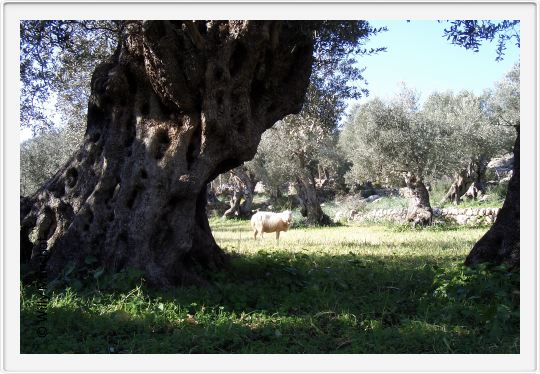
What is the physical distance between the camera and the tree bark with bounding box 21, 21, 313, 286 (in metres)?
7.08

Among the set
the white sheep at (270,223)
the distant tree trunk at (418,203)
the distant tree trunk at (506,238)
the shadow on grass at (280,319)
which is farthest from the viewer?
the distant tree trunk at (418,203)

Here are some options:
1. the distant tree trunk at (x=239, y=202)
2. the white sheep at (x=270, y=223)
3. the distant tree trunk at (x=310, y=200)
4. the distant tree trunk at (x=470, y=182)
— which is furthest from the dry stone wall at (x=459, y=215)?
the distant tree trunk at (x=239, y=202)

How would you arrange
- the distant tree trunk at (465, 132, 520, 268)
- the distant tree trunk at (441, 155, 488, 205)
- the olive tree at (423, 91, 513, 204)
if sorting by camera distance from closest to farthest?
the distant tree trunk at (465, 132, 520, 268)
the olive tree at (423, 91, 513, 204)
the distant tree trunk at (441, 155, 488, 205)

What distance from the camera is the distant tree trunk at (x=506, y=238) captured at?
755 centimetres

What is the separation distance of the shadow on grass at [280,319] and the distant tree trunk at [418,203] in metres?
15.4

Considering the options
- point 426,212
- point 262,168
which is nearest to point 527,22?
point 426,212

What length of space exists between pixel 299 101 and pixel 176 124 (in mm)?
2812

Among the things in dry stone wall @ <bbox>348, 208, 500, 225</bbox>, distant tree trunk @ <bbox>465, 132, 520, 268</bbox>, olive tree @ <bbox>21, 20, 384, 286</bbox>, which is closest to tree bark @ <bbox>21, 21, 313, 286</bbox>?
olive tree @ <bbox>21, 20, 384, 286</bbox>

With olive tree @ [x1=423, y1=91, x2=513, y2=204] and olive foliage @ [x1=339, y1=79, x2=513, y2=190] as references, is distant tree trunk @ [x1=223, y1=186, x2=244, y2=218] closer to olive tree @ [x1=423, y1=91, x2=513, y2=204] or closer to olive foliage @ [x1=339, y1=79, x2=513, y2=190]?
olive foliage @ [x1=339, y1=79, x2=513, y2=190]

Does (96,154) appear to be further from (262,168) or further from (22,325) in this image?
(262,168)

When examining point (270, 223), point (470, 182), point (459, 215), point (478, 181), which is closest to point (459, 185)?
point (470, 182)

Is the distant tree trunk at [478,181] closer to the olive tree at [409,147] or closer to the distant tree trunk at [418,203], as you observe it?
the olive tree at [409,147]

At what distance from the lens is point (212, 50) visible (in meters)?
7.25

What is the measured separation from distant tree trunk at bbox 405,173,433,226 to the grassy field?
49.1 feet
